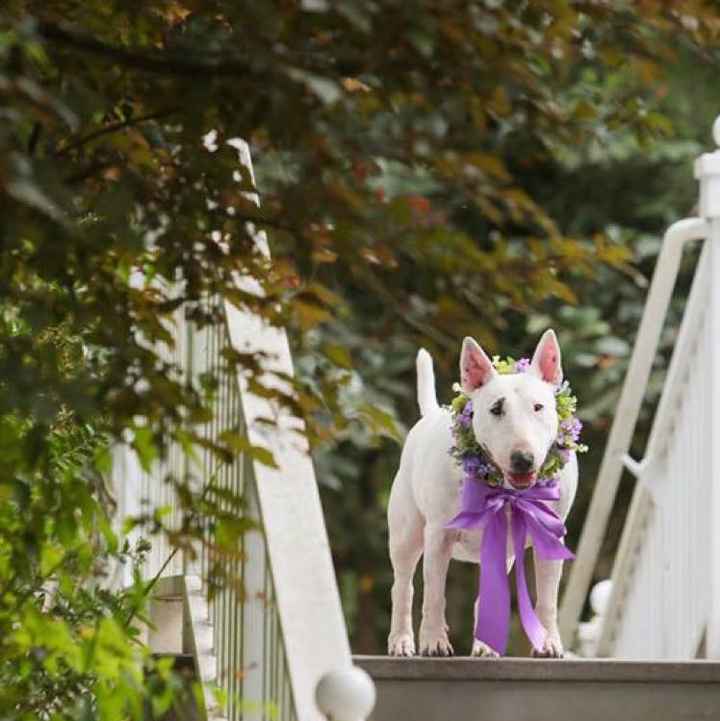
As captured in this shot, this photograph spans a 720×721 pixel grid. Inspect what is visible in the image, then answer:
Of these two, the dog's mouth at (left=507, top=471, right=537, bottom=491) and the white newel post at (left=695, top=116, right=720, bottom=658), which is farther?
the white newel post at (left=695, top=116, right=720, bottom=658)

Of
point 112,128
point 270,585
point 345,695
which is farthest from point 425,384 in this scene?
point 112,128

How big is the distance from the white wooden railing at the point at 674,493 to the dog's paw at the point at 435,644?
744 millimetres

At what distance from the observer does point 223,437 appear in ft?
9.30

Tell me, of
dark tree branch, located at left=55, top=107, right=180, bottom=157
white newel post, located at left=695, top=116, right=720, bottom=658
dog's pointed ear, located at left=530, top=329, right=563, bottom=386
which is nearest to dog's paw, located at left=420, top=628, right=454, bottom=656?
dog's pointed ear, located at left=530, top=329, right=563, bottom=386

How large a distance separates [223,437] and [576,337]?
33.2ft

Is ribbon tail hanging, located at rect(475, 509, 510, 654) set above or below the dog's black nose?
below

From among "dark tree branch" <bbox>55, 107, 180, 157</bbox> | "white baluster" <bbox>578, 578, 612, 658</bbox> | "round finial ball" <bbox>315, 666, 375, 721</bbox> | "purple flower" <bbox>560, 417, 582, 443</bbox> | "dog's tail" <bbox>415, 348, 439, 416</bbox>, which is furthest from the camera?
"white baluster" <bbox>578, 578, 612, 658</bbox>

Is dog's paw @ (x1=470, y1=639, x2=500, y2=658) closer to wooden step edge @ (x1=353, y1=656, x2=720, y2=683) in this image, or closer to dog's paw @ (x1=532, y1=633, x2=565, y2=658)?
dog's paw @ (x1=532, y1=633, x2=565, y2=658)

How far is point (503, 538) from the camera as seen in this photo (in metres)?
4.68

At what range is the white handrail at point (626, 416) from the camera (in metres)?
5.91

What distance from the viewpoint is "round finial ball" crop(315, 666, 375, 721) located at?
2.84 m

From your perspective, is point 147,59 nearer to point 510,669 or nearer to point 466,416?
point 510,669

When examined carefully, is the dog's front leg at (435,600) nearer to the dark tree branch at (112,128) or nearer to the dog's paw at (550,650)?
the dog's paw at (550,650)

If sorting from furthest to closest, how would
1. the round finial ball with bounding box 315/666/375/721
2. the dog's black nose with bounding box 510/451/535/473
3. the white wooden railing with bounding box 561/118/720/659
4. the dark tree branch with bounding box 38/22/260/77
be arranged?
the white wooden railing with bounding box 561/118/720/659, the dog's black nose with bounding box 510/451/535/473, the round finial ball with bounding box 315/666/375/721, the dark tree branch with bounding box 38/22/260/77
